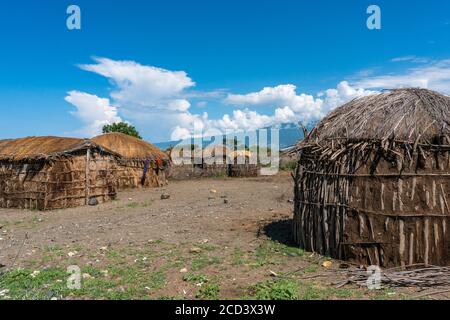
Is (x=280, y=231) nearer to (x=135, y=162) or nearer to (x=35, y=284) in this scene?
(x=35, y=284)

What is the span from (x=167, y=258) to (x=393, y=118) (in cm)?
560

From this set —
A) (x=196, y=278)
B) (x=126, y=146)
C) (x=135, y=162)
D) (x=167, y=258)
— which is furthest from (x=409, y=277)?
(x=126, y=146)

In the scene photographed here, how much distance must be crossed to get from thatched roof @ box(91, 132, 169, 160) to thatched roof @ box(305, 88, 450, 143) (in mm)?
18941

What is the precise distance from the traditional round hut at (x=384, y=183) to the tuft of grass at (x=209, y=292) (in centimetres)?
304

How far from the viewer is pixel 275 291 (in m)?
6.23

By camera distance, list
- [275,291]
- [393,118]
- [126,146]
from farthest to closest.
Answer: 1. [126,146]
2. [393,118]
3. [275,291]

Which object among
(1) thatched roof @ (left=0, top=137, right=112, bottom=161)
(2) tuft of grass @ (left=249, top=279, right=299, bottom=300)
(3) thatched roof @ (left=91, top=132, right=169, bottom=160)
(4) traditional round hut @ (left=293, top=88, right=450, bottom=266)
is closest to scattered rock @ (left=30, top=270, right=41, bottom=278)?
(2) tuft of grass @ (left=249, top=279, right=299, bottom=300)

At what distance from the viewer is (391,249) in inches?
296

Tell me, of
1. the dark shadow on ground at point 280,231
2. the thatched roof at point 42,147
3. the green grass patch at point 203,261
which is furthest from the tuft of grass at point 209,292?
the thatched roof at point 42,147

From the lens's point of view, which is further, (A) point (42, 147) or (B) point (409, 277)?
(A) point (42, 147)

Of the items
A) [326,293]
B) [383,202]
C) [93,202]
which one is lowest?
[326,293]

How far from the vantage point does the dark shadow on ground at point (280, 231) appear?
9.90m
